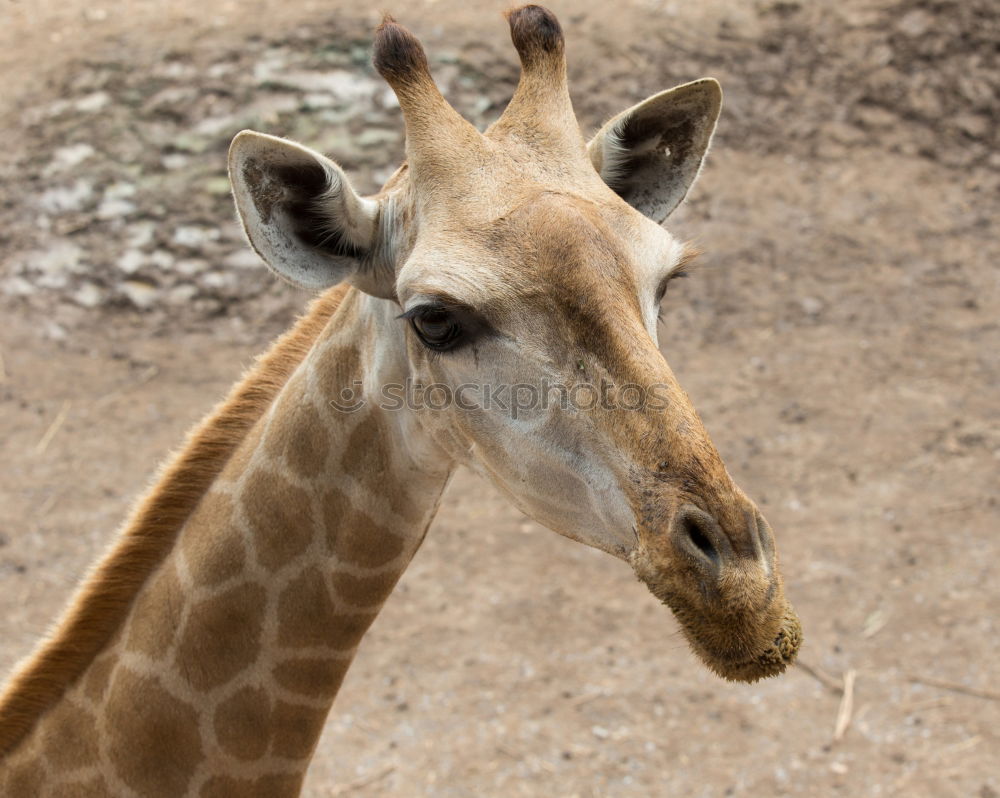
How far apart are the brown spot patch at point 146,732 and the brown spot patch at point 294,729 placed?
29 centimetres

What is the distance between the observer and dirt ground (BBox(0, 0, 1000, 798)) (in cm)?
669

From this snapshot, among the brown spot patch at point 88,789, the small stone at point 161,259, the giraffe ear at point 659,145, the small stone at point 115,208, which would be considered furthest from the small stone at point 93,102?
the brown spot patch at point 88,789

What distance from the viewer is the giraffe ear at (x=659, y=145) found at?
152 inches

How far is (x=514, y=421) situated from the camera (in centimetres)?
319

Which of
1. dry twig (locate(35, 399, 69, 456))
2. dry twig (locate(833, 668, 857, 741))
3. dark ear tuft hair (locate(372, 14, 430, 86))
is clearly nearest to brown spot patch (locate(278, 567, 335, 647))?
dark ear tuft hair (locate(372, 14, 430, 86))

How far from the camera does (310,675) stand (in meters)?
3.67

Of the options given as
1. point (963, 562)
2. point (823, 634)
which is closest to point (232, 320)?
point (823, 634)

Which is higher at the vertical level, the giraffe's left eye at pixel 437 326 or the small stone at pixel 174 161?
the giraffe's left eye at pixel 437 326

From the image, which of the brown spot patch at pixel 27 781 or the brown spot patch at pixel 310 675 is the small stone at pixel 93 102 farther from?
the brown spot patch at pixel 310 675

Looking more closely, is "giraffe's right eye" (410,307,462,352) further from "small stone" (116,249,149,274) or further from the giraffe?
"small stone" (116,249,149,274)

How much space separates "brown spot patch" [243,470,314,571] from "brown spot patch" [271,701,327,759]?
21.0 inches

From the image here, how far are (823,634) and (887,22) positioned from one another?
8133mm

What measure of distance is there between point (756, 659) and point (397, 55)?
2.21 m

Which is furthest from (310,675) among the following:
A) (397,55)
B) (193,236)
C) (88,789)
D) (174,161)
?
(174,161)
